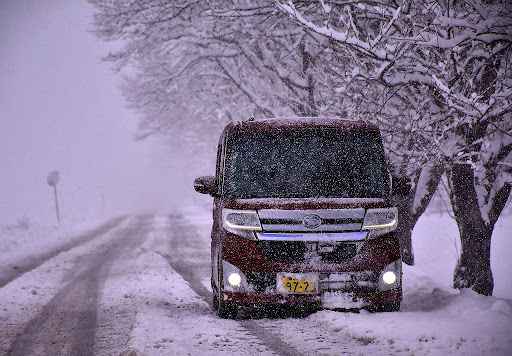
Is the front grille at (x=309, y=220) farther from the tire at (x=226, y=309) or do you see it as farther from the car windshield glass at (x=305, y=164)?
the tire at (x=226, y=309)

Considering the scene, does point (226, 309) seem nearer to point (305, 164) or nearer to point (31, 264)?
point (305, 164)

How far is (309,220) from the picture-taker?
17.0 ft

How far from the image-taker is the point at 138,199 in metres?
100

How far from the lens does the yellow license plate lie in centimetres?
→ 517

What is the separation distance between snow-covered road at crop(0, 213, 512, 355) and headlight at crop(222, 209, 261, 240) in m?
1.02

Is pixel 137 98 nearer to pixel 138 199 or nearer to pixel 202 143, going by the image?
pixel 202 143

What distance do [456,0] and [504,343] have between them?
18.3 ft

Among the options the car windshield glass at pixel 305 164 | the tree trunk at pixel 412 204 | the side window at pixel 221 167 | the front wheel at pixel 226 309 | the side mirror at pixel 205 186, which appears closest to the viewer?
the front wheel at pixel 226 309

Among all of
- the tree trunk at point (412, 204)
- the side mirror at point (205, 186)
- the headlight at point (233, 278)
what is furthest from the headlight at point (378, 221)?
the tree trunk at point (412, 204)

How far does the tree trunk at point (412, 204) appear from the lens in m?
Result: 9.57

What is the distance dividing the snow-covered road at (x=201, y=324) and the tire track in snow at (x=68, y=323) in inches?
0.4

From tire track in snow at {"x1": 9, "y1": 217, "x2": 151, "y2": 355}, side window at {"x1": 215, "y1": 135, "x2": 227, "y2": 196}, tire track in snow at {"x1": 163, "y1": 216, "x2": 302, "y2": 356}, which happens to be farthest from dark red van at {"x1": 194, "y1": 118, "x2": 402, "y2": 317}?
tire track in snow at {"x1": 9, "y1": 217, "x2": 151, "y2": 355}

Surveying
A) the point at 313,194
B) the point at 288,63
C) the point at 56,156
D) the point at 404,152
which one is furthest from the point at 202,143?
the point at 56,156

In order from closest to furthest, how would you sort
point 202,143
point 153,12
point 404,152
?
point 404,152, point 153,12, point 202,143
